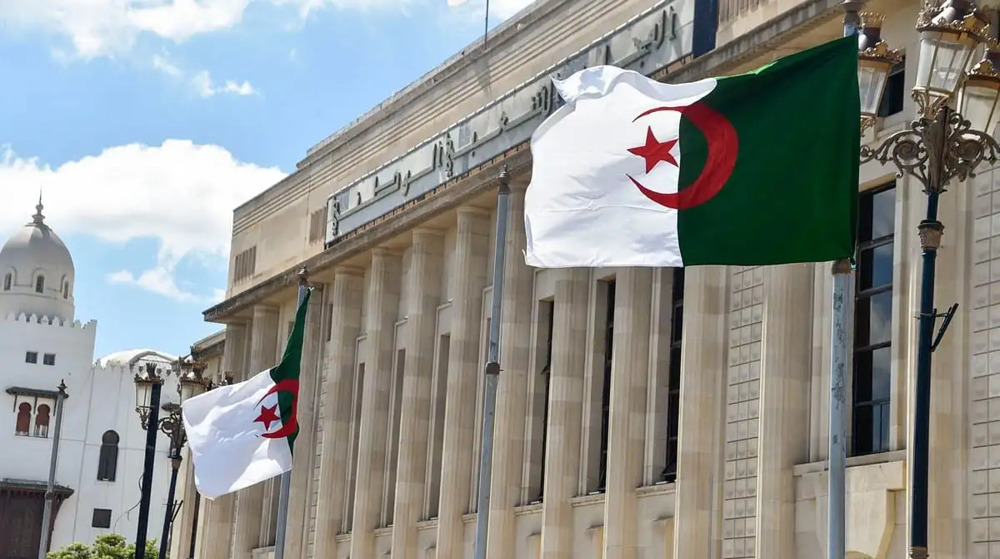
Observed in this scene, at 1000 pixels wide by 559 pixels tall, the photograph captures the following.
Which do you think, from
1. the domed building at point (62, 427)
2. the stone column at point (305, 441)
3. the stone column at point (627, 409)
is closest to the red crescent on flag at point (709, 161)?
the stone column at point (627, 409)

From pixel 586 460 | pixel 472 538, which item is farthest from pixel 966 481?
pixel 472 538

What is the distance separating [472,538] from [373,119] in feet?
38.9

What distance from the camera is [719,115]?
48.0ft

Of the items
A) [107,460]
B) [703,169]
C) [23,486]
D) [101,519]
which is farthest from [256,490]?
[107,460]

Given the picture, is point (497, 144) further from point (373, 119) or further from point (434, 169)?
point (373, 119)

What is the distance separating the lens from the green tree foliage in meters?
79.6

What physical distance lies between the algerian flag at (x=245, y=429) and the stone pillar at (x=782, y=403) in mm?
8023

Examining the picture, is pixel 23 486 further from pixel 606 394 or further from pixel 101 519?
pixel 606 394

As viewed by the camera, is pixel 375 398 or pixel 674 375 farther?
pixel 375 398

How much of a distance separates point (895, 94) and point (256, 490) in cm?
2561

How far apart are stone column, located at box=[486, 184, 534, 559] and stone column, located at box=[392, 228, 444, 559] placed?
424cm

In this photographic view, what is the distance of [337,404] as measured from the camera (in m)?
39.6

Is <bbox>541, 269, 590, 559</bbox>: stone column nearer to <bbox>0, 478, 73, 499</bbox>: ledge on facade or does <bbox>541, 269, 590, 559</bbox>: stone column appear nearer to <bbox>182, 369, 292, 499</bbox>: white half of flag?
<bbox>182, 369, 292, 499</bbox>: white half of flag

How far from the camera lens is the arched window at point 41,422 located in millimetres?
96062
